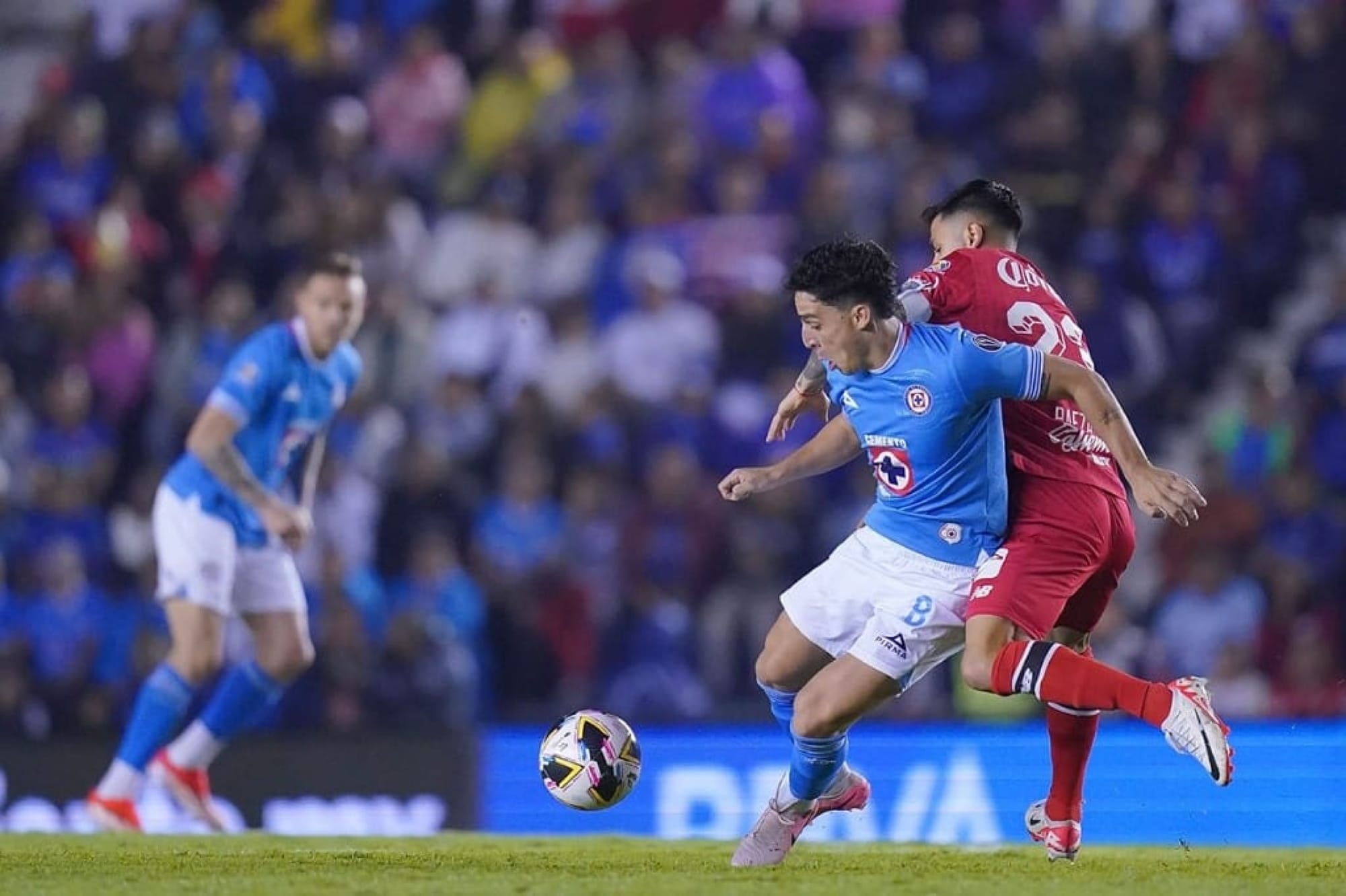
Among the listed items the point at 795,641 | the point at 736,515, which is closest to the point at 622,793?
the point at 795,641

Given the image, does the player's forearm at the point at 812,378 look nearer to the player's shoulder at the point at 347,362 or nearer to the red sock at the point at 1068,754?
the red sock at the point at 1068,754

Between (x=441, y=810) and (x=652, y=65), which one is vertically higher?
(x=652, y=65)

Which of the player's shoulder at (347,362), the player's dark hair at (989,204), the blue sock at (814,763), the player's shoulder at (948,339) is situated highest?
the player's dark hair at (989,204)

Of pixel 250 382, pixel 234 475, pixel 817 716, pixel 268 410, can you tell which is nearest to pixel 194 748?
pixel 234 475

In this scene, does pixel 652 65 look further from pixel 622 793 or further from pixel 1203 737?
pixel 1203 737

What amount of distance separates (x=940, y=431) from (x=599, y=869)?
173cm

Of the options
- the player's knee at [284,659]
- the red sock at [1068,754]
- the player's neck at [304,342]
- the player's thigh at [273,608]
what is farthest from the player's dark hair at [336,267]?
the red sock at [1068,754]

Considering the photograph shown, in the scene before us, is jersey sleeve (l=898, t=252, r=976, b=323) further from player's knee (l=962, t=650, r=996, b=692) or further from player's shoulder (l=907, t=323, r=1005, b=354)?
player's knee (l=962, t=650, r=996, b=692)

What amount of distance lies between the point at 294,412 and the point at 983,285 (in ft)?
11.4

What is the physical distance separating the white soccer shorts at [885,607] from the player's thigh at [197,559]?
10.3ft

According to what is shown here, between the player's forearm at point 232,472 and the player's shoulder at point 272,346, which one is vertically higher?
the player's shoulder at point 272,346

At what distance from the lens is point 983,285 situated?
7.36 metres

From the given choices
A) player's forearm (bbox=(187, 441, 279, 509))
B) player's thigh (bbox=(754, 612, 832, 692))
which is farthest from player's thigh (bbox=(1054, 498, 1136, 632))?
player's forearm (bbox=(187, 441, 279, 509))

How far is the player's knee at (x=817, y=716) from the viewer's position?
7078 millimetres
